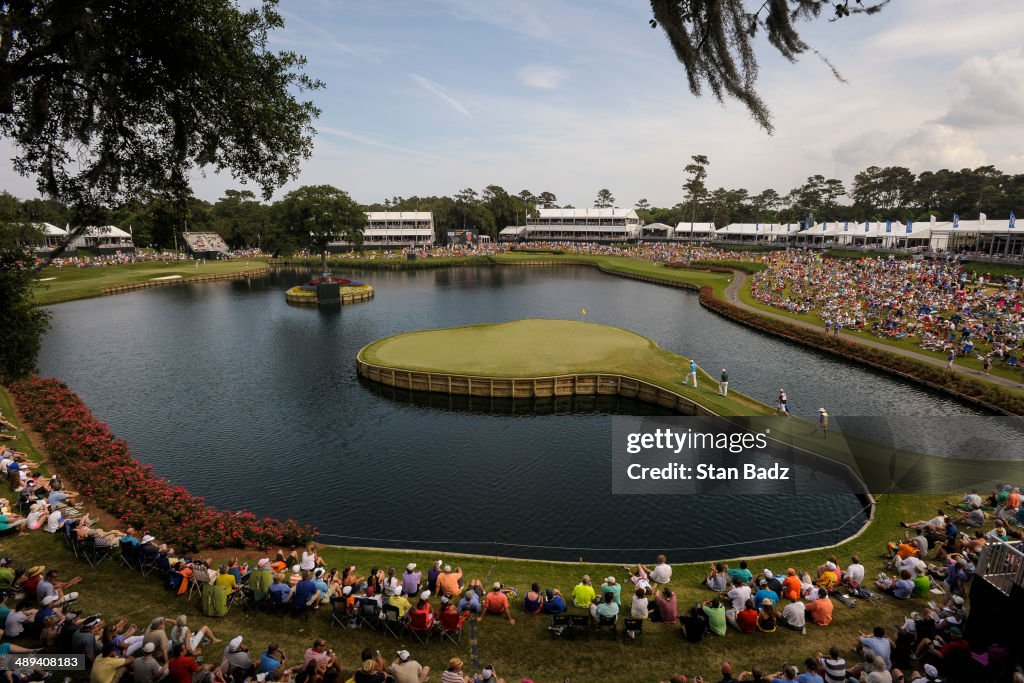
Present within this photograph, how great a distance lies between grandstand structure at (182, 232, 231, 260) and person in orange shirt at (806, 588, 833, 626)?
6814 inches

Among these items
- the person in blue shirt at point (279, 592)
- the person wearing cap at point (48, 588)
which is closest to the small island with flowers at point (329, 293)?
the person wearing cap at point (48, 588)

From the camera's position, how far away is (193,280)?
380 feet

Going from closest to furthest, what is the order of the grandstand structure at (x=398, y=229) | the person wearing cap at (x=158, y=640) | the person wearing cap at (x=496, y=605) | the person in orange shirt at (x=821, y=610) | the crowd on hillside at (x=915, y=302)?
the person wearing cap at (x=158, y=640)
the person in orange shirt at (x=821, y=610)
the person wearing cap at (x=496, y=605)
the crowd on hillside at (x=915, y=302)
the grandstand structure at (x=398, y=229)

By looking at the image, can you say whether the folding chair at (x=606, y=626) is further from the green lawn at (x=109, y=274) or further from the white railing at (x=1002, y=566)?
the green lawn at (x=109, y=274)

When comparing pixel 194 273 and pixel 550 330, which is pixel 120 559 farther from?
pixel 194 273

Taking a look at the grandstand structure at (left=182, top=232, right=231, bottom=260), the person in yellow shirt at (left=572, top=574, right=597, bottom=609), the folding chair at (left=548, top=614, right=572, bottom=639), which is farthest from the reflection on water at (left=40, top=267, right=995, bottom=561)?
the grandstand structure at (left=182, top=232, right=231, bottom=260)

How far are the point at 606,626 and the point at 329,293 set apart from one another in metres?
81.5

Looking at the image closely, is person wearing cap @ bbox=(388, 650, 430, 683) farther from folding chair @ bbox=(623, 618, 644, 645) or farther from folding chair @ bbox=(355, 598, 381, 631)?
folding chair @ bbox=(623, 618, 644, 645)

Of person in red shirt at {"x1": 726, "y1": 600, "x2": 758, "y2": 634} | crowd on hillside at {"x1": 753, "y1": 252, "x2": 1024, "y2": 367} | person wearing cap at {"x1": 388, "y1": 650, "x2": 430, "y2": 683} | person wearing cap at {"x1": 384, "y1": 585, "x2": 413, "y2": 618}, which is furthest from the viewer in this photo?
crowd on hillside at {"x1": 753, "y1": 252, "x2": 1024, "y2": 367}

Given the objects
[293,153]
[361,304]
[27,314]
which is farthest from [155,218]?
[361,304]

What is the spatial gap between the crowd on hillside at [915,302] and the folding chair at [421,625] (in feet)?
161

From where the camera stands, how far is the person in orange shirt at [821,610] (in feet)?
50.0

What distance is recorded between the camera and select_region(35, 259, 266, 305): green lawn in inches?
3548

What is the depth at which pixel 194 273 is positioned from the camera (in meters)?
121
